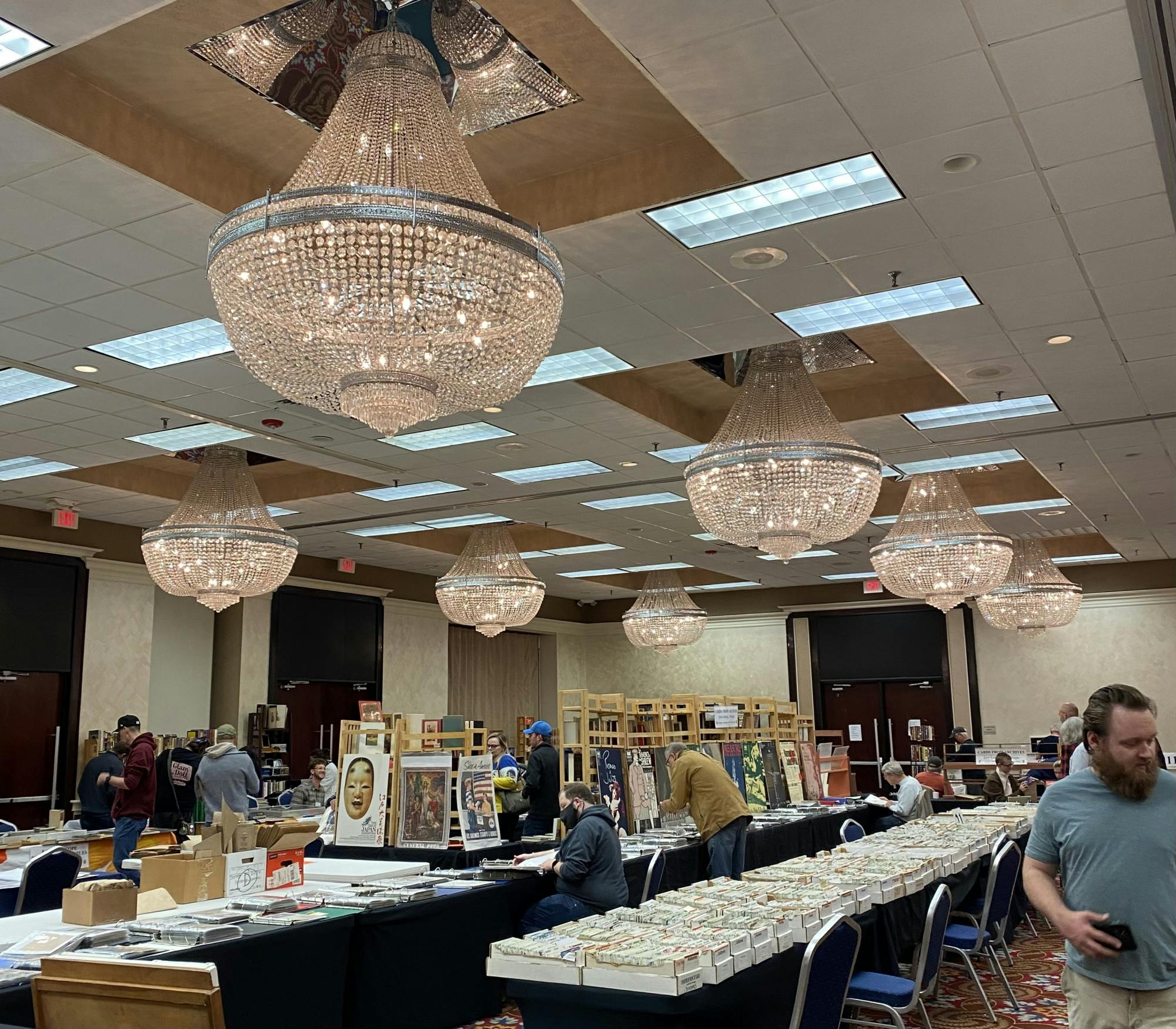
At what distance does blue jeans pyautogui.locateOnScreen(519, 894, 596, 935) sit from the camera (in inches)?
276

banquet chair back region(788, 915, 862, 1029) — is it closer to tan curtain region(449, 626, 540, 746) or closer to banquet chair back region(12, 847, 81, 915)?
banquet chair back region(12, 847, 81, 915)

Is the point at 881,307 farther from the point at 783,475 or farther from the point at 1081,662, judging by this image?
the point at 1081,662

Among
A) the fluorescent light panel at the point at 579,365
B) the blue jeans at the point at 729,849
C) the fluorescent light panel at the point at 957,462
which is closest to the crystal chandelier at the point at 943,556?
the fluorescent light panel at the point at 957,462

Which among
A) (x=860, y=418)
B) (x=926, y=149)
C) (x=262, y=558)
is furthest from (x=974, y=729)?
(x=926, y=149)

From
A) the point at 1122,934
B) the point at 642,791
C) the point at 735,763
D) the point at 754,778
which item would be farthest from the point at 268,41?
the point at 754,778

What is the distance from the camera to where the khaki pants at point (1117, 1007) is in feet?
10.3

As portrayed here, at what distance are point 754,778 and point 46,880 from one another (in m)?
7.22

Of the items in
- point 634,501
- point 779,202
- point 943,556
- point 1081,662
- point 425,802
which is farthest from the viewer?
point 1081,662

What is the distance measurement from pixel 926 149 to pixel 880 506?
1029 centimetres

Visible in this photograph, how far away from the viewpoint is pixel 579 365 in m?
8.66

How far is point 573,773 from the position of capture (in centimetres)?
1043

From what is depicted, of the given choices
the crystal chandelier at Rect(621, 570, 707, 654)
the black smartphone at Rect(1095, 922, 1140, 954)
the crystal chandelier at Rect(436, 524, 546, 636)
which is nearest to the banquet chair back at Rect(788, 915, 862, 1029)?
the black smartphone at Rect(1095, 922, 1140, 954)

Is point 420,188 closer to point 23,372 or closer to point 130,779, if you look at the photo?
point 23,372

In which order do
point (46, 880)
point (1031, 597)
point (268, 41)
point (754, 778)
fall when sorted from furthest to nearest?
point (1031, 597), point (754, 778), point (46, 880), point (268, 41)
